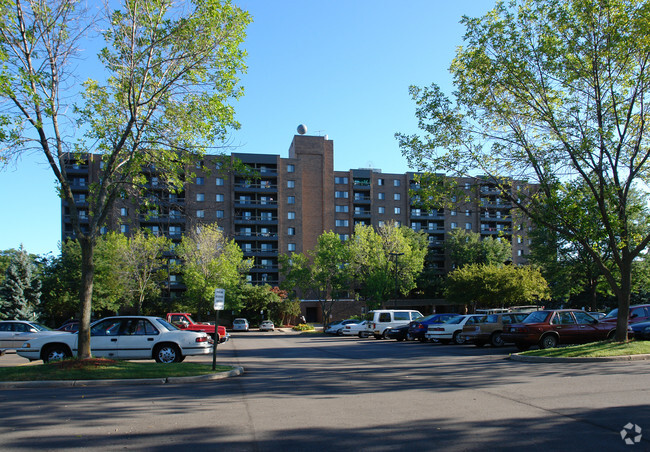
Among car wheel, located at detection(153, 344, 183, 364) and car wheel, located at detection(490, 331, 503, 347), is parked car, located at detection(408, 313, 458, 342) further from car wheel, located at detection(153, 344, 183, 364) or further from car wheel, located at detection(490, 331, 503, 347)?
car wheel, located at detection(153, 344, 183, 364)

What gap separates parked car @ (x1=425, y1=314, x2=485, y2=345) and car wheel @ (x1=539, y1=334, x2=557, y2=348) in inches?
220

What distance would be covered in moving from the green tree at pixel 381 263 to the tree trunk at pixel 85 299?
137 ft

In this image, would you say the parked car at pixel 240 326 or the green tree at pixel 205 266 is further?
the parked car at pixel 240 326

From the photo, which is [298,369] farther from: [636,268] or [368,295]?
[368,295]

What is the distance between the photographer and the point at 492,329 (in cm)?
2220

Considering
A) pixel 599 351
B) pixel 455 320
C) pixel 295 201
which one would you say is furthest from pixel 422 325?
pixel 295 201

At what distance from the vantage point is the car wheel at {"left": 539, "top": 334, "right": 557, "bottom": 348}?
1848cm

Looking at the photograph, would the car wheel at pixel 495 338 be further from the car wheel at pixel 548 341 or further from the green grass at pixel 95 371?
the green grass at pixel 95 371

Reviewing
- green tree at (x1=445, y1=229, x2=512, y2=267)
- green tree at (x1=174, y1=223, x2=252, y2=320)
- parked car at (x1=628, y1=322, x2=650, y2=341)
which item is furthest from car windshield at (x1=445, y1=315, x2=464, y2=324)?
green tree at (x1=445, y1=229, x2=512, y2=267)

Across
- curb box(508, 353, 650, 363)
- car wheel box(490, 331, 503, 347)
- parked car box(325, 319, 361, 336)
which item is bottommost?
parked car box(325, 319, 361, 336)

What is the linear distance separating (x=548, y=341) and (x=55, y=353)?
54.2 ft

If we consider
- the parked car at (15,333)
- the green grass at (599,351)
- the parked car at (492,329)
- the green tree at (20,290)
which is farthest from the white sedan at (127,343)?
the green tree at (20,290)

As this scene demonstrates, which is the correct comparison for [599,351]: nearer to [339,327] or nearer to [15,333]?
[15,333]

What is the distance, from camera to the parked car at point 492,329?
22.2m
